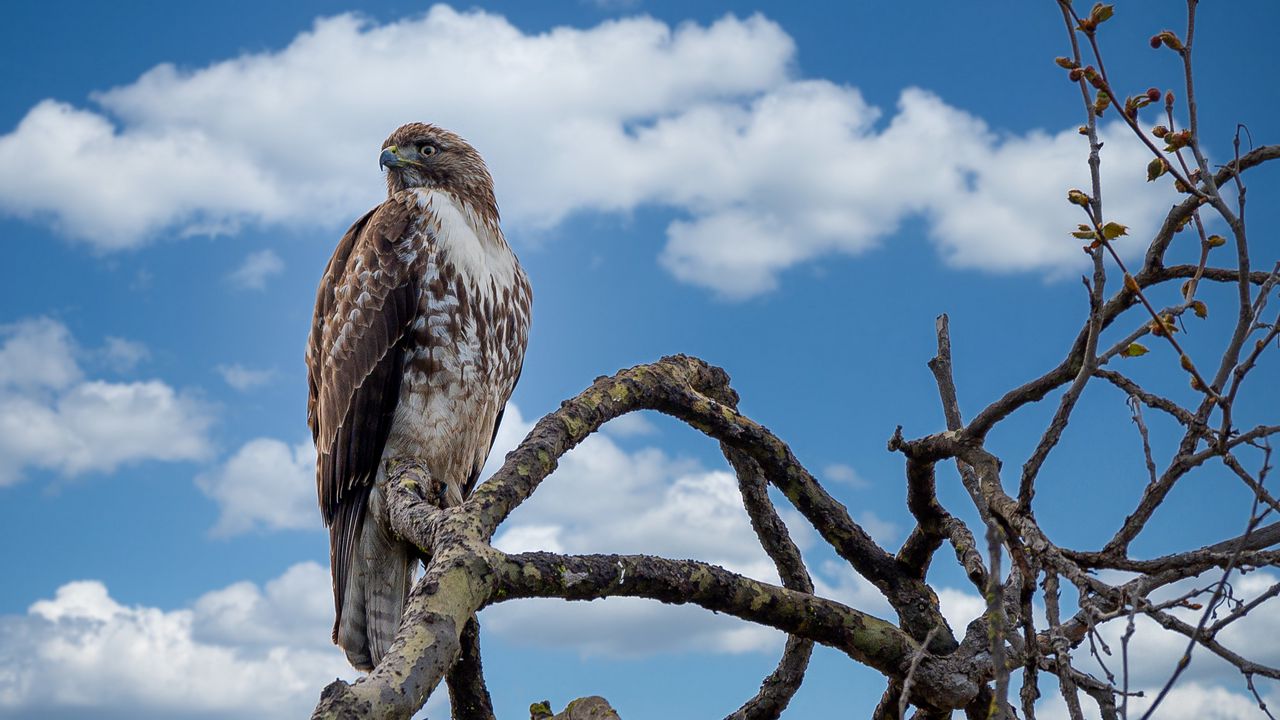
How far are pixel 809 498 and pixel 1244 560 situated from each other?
71.6 inches

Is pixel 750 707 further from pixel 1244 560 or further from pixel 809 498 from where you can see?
pixel 1244 560

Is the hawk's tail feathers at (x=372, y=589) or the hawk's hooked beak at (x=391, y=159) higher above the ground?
the hawk's hooked beak at (x=391, y=159)

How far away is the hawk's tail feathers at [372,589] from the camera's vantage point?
4.95 metres

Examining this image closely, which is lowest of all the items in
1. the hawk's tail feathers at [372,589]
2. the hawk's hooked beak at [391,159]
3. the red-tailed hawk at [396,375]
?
the hawk's tail feathers at [372,589]

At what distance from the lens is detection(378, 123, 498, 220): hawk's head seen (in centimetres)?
608

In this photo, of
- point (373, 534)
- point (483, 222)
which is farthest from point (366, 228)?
point (373, 534)

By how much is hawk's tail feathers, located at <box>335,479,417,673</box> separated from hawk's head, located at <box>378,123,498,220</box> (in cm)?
187

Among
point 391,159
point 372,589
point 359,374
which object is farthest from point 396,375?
point 391,159

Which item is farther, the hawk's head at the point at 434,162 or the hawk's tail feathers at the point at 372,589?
the hawk's head at the point at 434,162

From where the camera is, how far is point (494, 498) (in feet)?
11.4

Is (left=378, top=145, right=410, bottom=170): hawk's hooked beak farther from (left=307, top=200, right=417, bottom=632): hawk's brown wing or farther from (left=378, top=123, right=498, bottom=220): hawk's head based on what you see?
(left=307, top=200, right=417, bottom=632): hawk's brown wing

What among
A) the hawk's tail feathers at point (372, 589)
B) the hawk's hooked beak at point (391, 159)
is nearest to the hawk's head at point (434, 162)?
the hawk's hooked beak at point (391, 159)

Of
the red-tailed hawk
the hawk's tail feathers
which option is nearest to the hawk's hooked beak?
the red-tailed hawk

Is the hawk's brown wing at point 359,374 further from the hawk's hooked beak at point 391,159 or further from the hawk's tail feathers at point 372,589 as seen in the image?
the hawk's hooked beak at point 391,159
